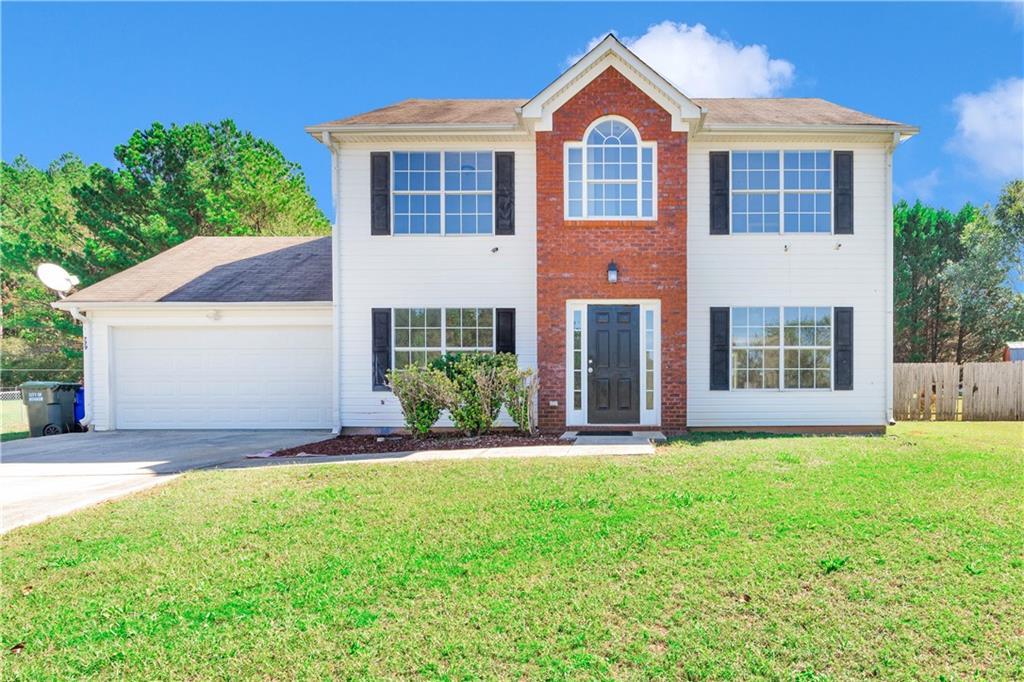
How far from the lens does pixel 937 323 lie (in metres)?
27.8

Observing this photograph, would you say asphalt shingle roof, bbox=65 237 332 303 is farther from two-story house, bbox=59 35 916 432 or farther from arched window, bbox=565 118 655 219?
arched window, bbox=565 118 655 219

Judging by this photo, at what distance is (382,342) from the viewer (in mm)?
12461

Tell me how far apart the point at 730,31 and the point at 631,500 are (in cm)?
1355

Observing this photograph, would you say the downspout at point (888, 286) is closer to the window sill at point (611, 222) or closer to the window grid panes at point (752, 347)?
the window grid panes at point (752, 347)

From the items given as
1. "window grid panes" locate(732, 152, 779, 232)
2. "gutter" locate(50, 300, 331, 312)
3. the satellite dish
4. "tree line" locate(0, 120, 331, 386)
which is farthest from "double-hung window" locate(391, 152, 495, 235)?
"tree line" locate(0, 120, 331, 386)

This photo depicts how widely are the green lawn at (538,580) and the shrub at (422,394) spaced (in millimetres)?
3761

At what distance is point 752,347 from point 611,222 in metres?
3.71

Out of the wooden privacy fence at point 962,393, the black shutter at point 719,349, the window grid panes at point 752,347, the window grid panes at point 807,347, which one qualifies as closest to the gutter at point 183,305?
the black shutter at point 719,349

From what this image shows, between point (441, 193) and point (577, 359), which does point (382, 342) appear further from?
point (577, 359)

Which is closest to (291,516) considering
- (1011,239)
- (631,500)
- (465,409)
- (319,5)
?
(631,500)

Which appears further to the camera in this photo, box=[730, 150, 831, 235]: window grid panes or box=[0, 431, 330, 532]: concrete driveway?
box=[730, 150, 831, 235]: window grid panes

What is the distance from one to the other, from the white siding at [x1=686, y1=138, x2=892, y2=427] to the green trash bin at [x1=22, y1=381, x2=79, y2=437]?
13426 millimetres

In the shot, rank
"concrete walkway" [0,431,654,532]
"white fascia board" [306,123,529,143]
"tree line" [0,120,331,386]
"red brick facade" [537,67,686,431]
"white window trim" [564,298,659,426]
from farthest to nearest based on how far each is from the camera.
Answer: "tree line" [0,120,331,386] → "white fascia board" [306,123,529,143] → "white window trim" [564,298,659,426] → "red brick facade" [537,67,686,431] → "concrete walkway" [0,431,654,532]

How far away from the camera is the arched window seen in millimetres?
11844
